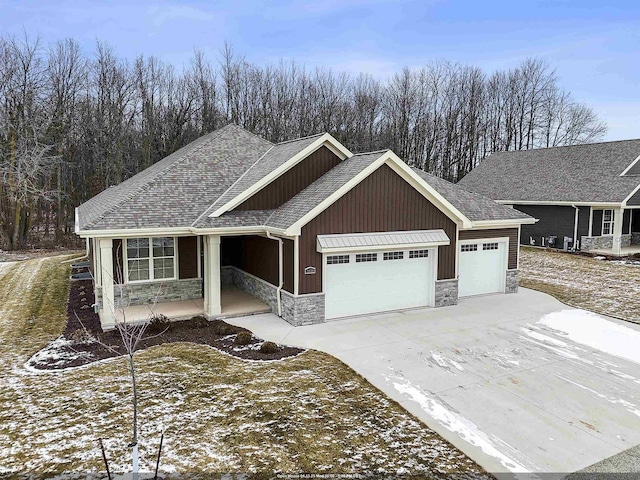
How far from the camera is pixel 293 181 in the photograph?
14375 millimetres

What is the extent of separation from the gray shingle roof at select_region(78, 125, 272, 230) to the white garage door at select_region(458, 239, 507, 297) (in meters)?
8.40

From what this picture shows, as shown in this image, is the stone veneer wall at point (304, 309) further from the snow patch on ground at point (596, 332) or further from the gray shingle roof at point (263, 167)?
the snow patch on ground at point (596, 332)

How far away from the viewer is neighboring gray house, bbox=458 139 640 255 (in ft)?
85.5

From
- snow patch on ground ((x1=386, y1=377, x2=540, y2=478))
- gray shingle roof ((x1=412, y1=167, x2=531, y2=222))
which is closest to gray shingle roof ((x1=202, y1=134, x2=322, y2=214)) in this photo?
gray shingle roof ((x1=412, y1=167, x2=531, y2=222))

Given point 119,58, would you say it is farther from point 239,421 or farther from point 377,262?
point 239,421

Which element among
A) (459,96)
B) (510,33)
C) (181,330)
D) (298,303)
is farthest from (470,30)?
(459,96)

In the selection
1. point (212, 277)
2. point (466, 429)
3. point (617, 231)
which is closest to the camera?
point (466, 429)

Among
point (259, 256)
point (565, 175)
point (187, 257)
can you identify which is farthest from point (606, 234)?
point (187, 257)

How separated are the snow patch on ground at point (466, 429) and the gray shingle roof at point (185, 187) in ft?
26.0

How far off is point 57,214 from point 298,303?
1044 inches

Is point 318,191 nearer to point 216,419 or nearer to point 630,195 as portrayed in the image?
point 216,419

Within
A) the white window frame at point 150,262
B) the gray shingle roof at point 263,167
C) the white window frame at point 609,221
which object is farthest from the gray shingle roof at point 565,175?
the white window frame at point 150,262

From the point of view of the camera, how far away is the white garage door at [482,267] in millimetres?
15586

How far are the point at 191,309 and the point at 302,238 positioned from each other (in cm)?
423
